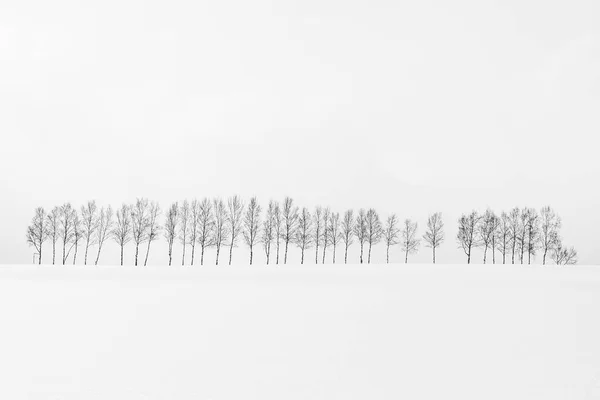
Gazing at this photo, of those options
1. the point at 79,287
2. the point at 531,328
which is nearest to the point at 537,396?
the point at 531,328

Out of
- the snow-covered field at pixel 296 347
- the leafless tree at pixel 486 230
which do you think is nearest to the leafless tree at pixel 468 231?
the leafless tree at pixel 486 230

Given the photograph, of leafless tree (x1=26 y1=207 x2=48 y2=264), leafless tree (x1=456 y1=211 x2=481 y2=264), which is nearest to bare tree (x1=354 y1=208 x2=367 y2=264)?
leafless tree (x1=456 y1=211 x2=481 y2=264)

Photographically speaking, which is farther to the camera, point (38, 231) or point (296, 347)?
point (38, 231)

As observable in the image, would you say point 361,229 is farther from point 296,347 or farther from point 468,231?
point 296,347

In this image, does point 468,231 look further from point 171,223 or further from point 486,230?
point 171,223

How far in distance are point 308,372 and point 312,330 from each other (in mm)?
3644

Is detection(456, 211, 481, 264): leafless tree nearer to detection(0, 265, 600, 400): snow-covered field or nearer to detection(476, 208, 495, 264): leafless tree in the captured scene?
detection(476, 208, 495, 264): leafless tree

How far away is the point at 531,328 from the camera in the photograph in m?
13.9

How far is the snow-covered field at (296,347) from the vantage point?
889cm

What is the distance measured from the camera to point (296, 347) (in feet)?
38.2

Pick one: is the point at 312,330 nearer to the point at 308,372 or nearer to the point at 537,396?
the point at 308,372

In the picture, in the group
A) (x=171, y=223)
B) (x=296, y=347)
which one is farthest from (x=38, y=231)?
(x=296, y=347)

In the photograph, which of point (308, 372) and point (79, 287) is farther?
point (79, 287)

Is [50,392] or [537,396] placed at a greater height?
[537,396]
